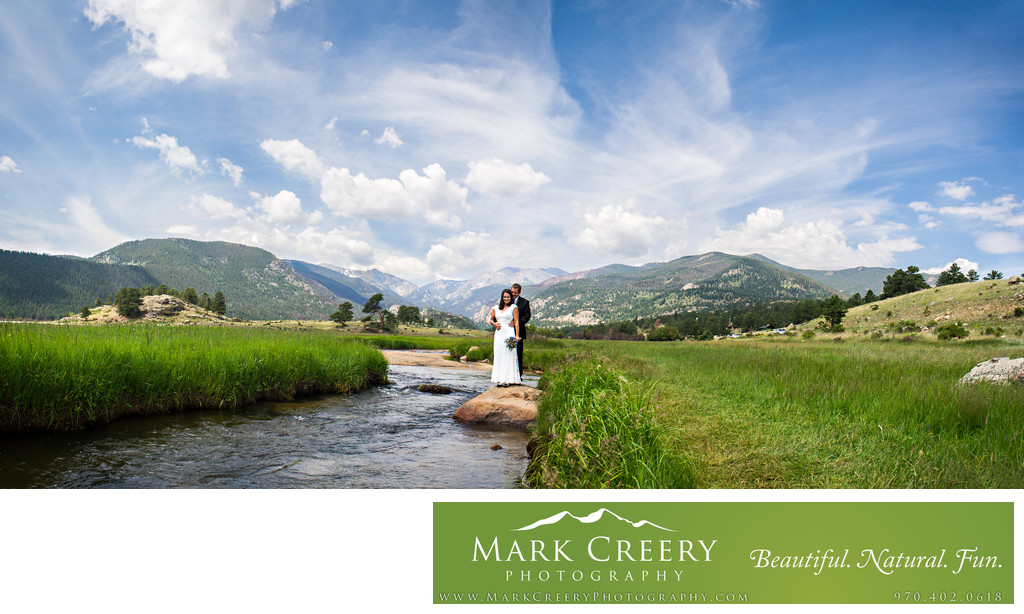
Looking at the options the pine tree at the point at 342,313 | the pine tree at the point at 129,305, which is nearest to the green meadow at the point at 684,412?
the pine tree at the point at 129,305

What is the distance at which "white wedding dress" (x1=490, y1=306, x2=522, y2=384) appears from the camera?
1289cm

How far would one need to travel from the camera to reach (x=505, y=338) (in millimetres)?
13055

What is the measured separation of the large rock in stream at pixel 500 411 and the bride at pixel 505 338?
180cm

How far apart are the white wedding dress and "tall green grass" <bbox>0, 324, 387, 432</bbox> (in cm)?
626

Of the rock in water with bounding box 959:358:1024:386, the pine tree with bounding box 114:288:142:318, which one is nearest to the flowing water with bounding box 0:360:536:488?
the rock in water with bounding box 959:358:1024:386

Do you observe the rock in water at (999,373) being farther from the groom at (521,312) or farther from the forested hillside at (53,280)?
the forested hillside at (53,280)

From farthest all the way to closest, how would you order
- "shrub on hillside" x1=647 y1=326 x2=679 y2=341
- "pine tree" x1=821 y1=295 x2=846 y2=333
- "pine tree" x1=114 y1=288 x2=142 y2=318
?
"shrub on hillside" x1=647 y1=326 x2=679 y2=341 < "pine tree" x1=821 y1=295 x2=846 y2=333 < "pine tree" x1=114 y1=288 x2=142 y2=318

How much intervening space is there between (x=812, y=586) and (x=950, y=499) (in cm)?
149

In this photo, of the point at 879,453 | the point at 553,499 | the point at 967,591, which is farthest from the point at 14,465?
the point at 879,453

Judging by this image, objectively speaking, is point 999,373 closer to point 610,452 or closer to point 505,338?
point 610,452

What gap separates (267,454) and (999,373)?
47.1 ft

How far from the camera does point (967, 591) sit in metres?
2.88

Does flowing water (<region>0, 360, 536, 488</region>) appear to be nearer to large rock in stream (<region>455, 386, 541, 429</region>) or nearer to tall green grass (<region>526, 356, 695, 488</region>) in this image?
large rock in stream (<region>455, 386, 541, 429</region>)

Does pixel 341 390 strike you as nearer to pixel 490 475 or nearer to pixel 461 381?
pixel 461 381
